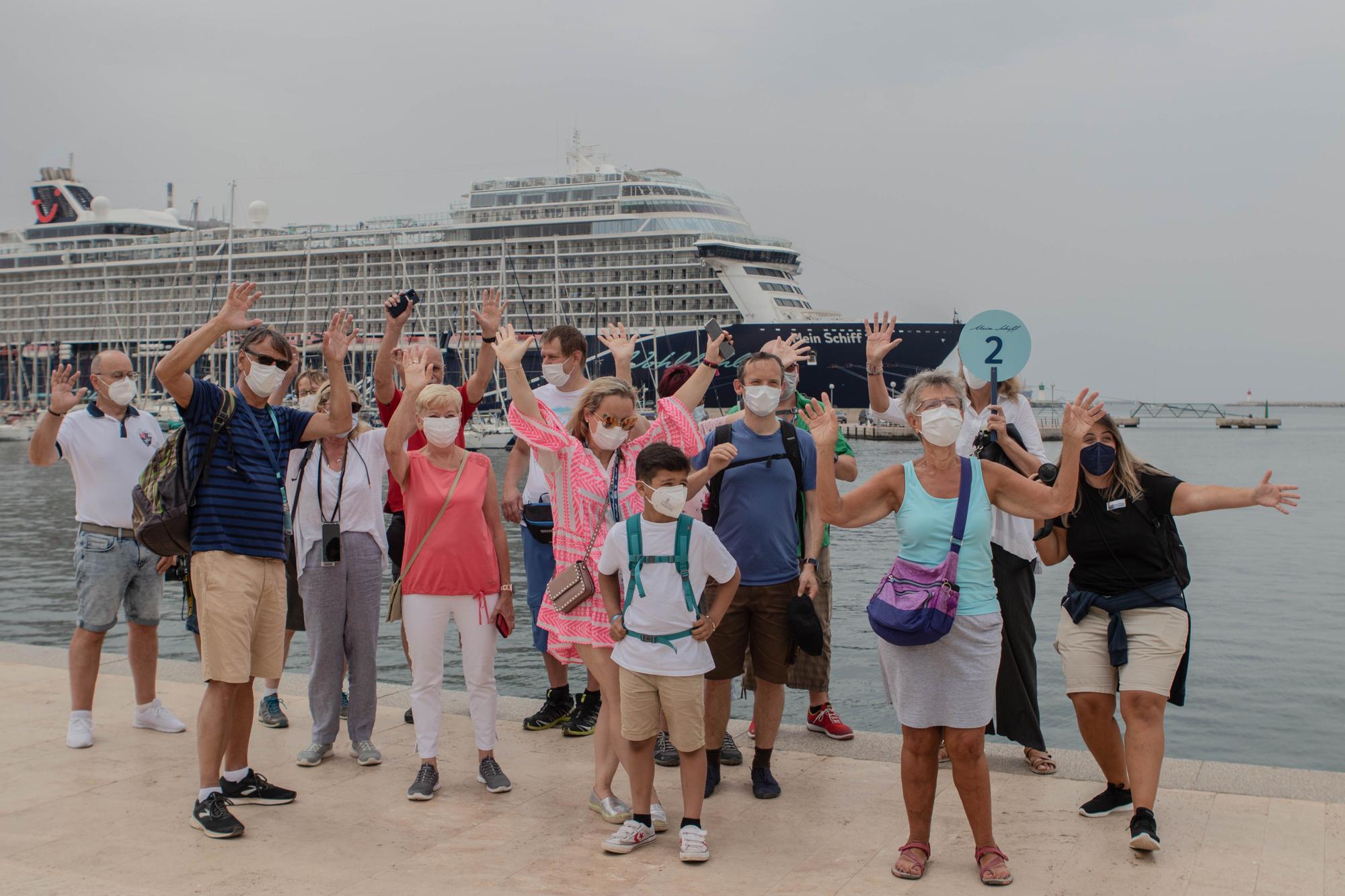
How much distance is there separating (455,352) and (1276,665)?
51.0 m

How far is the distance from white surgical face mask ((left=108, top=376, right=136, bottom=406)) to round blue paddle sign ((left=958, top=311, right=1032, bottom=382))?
374 centimetres

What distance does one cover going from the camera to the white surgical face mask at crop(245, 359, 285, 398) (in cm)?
440

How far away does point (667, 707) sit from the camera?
396 cm

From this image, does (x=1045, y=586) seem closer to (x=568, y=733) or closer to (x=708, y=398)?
(x=568, y=733)

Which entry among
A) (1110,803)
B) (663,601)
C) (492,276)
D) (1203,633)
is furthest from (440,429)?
(492,276)

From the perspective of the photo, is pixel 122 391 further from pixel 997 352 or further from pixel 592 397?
pixel 997 352

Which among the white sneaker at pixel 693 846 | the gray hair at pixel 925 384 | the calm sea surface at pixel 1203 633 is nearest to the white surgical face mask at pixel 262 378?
the white sneaker at pixel 693 846

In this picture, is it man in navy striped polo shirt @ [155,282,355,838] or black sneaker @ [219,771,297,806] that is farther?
black sneaker @ [219,771,297,806]

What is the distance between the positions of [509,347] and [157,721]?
2.64m

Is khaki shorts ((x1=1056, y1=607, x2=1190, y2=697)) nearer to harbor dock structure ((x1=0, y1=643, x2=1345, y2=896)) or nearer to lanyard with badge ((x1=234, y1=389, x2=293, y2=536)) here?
harbor dock structure ((x1=0, y1=643, x2=1345, y2=896))

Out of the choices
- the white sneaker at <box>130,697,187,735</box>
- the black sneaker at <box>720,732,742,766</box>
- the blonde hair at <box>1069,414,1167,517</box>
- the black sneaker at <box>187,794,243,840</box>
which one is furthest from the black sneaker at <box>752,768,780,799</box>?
the white sneaker at <box>130,697,187,735</box>

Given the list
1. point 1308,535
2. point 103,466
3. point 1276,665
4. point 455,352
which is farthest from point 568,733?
point 455,352

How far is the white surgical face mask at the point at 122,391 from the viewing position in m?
5.06

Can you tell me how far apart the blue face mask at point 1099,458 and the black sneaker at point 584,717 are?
8.37 feet
